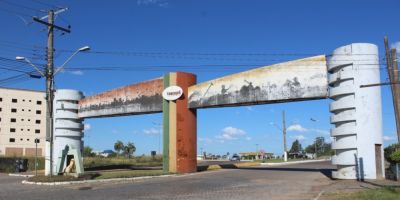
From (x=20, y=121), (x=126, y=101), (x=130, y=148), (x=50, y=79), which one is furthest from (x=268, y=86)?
(x=130, y=148)

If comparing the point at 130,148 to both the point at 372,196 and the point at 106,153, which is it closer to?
the point at 106,153

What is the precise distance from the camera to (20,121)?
342ft

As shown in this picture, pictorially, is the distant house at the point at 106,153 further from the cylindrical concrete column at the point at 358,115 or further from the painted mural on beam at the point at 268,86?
the cylindrical concrete column at the point at 358,115

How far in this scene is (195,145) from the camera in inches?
1339

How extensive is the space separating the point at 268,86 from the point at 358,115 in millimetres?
6319

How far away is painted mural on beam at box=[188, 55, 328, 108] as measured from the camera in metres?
26.7

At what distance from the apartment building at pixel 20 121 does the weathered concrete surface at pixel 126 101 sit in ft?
212

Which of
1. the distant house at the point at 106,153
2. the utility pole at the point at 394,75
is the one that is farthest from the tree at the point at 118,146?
the utility pole at the point at 394,75

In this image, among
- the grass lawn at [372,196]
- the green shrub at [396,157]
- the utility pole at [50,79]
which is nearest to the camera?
the grass lawn at [372,196]

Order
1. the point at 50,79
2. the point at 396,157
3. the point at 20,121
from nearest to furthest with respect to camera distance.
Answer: the point at 396,157 → the point at 50,79 → the point at 20,121

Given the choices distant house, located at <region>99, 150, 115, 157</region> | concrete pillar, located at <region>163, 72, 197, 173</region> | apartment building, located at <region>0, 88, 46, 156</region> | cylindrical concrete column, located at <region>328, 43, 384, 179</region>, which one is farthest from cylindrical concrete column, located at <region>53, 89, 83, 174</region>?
distant house, located at <region>99, 150, 115, 157</region>

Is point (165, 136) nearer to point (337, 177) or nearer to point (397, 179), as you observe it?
point (337, 177)

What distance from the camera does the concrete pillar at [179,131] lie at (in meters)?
32.8

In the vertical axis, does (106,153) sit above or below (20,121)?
below
